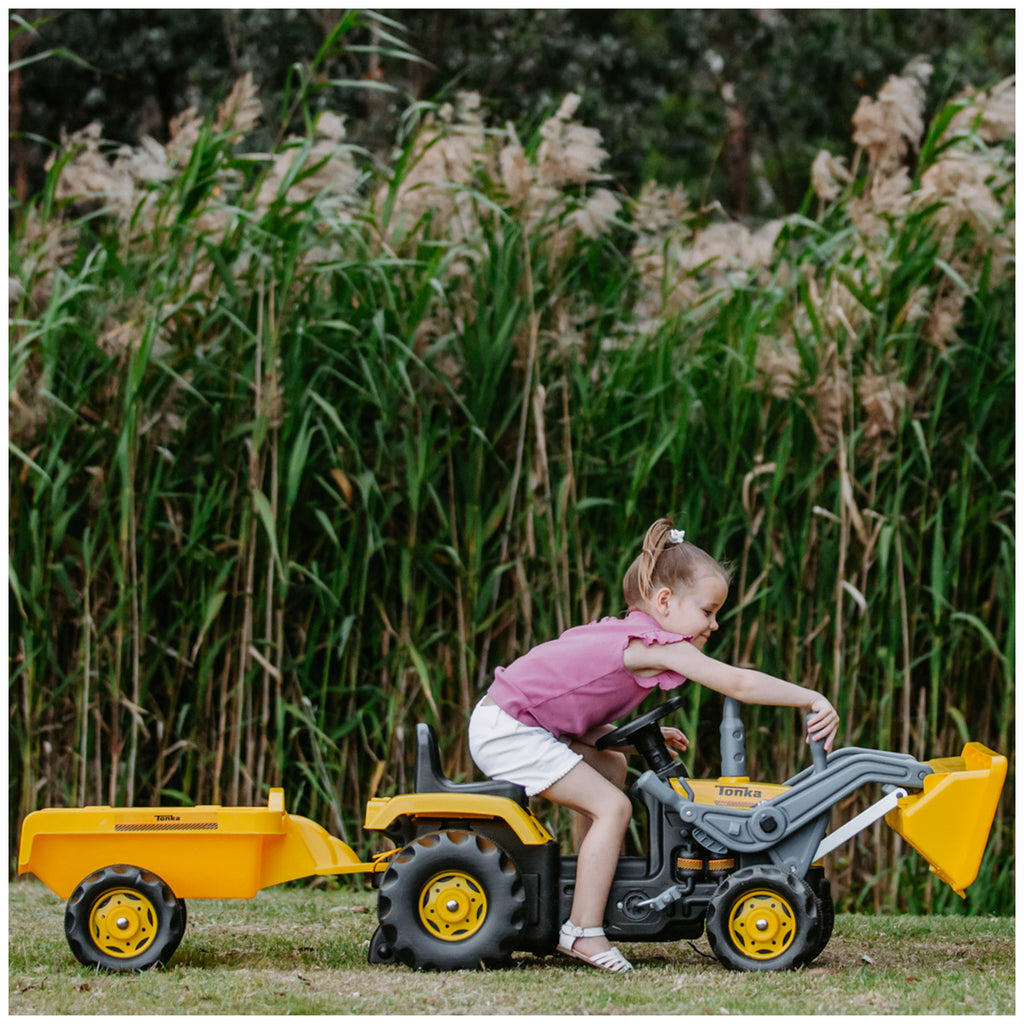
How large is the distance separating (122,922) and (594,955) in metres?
1.02

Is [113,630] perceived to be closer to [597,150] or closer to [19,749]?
[19,749]

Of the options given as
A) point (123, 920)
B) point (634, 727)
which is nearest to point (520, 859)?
point (634, 727)

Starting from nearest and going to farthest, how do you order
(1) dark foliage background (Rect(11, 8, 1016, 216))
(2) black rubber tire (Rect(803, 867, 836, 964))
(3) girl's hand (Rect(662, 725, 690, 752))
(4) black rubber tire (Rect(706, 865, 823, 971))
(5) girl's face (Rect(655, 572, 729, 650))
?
(4) black rubber tire (Rect(706, 865, 823, 971)) < (2) black rubber tire (Rect(803, 867, 836, 964)) < (5) girl's face (Rect(655, 572, 729, 650)) < (3) girl's hand (Rect(662, 725, 690, 752)) < (1) dark foliage background (Rect(11, 8, 1016, 216))

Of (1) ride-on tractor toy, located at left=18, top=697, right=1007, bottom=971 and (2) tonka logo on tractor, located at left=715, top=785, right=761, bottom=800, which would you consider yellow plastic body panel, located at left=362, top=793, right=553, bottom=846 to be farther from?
(2) tonka logo on tractor, located at left=715, top=785, right=761, bottom=800

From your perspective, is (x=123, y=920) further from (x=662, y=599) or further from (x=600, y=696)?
(x=662, y=599)

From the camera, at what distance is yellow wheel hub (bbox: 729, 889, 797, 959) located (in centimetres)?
260

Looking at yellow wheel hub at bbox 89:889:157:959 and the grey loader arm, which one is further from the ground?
the grey loader arm

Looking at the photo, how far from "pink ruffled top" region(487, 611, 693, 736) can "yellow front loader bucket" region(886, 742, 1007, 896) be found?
0.58 m

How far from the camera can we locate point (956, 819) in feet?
8.59

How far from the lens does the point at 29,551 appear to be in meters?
3.92

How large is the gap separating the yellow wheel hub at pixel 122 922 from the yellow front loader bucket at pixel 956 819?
5.39ft

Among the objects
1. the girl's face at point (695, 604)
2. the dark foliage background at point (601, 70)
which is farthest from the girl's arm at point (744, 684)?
the dark foliage background at point (601, 70)

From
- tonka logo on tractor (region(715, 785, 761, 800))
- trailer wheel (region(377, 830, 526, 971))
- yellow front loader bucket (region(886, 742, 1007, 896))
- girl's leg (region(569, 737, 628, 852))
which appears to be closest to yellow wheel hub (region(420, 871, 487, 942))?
trailer wheel (region(377, 830, 526, 971))

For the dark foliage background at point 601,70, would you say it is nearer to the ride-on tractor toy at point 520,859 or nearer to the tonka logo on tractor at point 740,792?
the ride-on tractor toy at point 520,859
